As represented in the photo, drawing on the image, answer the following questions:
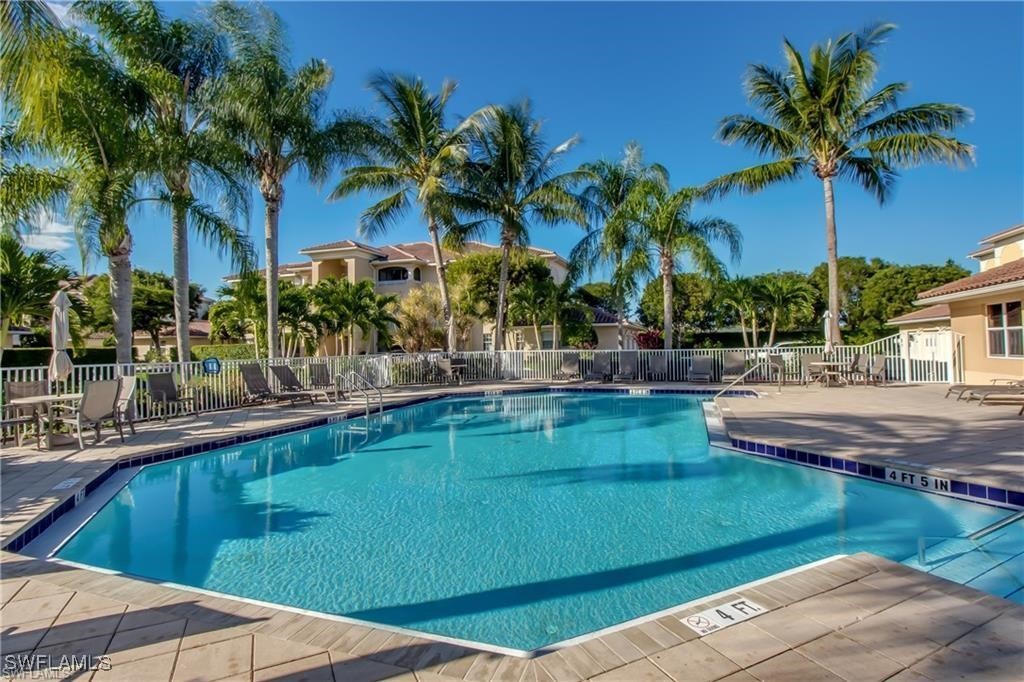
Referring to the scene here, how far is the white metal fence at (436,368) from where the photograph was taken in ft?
35.2

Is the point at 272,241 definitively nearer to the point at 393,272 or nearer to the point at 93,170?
the point at 93,170

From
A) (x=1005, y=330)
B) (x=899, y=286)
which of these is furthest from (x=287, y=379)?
(x=899, y=286)

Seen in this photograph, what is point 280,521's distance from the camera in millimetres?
5754

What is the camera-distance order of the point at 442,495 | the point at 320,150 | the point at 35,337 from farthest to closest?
1. the point at 35,337
2. the point at 320,150
3. the point at 442,495

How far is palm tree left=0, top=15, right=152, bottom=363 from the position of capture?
10.3 m

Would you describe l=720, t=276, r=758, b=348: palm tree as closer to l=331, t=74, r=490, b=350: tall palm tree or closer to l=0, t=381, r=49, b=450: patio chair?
l=331, t=74, r=490, b=350: tall palm tree

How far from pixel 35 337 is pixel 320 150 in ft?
67.2

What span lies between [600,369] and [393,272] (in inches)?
688

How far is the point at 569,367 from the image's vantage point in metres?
19.7

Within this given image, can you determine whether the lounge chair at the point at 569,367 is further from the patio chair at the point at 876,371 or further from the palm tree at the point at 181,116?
the palm tree at the point at 181,116

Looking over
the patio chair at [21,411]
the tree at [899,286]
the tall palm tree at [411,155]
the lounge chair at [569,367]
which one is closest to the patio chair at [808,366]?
the lounge chair at [569,367]

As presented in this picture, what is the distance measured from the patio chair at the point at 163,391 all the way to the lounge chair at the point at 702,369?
15.0m

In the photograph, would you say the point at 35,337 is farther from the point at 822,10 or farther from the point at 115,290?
the point at 822,10

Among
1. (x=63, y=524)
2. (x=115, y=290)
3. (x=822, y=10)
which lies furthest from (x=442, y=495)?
(x=822, y=10)
